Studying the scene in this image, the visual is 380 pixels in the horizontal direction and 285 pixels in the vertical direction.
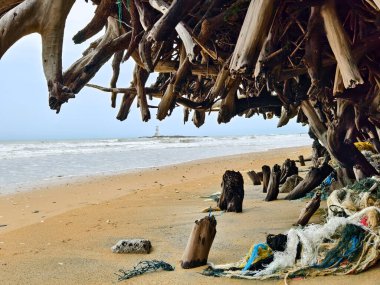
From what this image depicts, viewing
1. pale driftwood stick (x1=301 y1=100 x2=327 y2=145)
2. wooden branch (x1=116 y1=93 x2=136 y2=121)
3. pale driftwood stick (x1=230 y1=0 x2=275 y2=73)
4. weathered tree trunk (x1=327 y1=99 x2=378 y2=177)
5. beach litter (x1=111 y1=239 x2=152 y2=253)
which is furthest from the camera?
pale driftwood stick (x1=301 y1=100 x2=327 y2=145)

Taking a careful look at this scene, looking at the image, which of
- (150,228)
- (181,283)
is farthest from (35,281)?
(150,228)

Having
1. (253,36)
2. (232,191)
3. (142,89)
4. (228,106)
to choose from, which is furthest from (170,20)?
(232,191)

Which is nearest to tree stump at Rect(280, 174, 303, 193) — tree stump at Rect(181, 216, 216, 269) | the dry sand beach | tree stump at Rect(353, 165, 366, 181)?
the dry sand beach

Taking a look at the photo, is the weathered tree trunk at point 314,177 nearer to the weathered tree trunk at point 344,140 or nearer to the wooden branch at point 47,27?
the weathered tree trunk at point 344,140

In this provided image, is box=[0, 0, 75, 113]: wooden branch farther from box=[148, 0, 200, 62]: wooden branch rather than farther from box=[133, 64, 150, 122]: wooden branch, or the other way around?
box=[133, 64, 150, 122]: wooden branch

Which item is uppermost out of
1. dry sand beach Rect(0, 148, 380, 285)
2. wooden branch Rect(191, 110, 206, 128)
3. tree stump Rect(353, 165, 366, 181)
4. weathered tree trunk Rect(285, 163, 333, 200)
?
wooden branch Rect(191, 110, 206, 128)

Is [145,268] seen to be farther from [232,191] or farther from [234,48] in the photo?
[232,191]

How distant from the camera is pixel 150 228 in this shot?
5.60 meters

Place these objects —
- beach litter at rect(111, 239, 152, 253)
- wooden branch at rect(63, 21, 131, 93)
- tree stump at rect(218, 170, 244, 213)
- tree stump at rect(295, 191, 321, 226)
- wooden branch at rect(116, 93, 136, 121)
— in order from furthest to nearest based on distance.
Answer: tree stump at rect(218, 170, 244, 213), wooden branch at rect(116, 93, 136, 121), tree stump at rect(295, 191, 321, 226), beach litter at rect(111, 239, 152, 253), wooden branch at rect(63, 21, 131, 93)

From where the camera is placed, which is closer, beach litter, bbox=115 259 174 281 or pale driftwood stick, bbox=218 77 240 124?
beach litter, bbox=115 259 174 281

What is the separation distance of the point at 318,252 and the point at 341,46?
1.57 m

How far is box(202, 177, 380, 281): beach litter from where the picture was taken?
10.4ft

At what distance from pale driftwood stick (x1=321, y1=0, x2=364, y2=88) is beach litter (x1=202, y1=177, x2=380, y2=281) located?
124 centimetres

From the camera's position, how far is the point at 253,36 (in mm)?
2383
